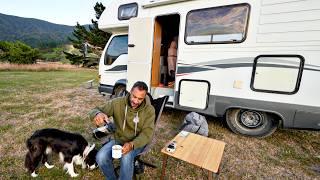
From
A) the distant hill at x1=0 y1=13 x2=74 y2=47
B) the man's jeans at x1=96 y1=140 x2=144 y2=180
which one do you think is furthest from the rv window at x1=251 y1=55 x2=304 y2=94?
the distant hill at x1=0 y1=13 x2=74 y2=47

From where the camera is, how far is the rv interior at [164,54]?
4.35m

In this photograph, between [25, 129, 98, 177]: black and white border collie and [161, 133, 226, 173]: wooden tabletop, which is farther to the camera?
[25, 129, 98, 177]: black and white border collie

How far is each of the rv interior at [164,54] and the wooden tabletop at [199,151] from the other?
7.12 feet

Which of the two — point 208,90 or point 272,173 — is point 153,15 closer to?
point 208,90

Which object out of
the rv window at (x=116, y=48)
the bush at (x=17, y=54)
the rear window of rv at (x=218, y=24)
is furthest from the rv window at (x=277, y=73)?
the bush at (x=17, y=54)

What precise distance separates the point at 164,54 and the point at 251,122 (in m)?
2.70

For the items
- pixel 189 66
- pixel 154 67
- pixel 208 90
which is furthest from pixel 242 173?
pixel 154 67

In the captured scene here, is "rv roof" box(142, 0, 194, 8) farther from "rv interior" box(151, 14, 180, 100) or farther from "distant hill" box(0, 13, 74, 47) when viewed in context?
"distant hill" box(0, 13, 74, 47)

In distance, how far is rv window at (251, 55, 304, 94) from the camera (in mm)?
2926

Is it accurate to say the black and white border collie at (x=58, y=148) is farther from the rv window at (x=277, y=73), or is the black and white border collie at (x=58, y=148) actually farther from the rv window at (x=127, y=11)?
the rv window at (x=127, y=11)

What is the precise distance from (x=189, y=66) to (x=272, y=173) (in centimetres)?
226

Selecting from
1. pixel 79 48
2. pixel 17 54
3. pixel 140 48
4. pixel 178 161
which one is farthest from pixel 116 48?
pixel 17 54

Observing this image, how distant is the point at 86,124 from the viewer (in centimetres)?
416

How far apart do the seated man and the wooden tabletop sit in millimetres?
321
